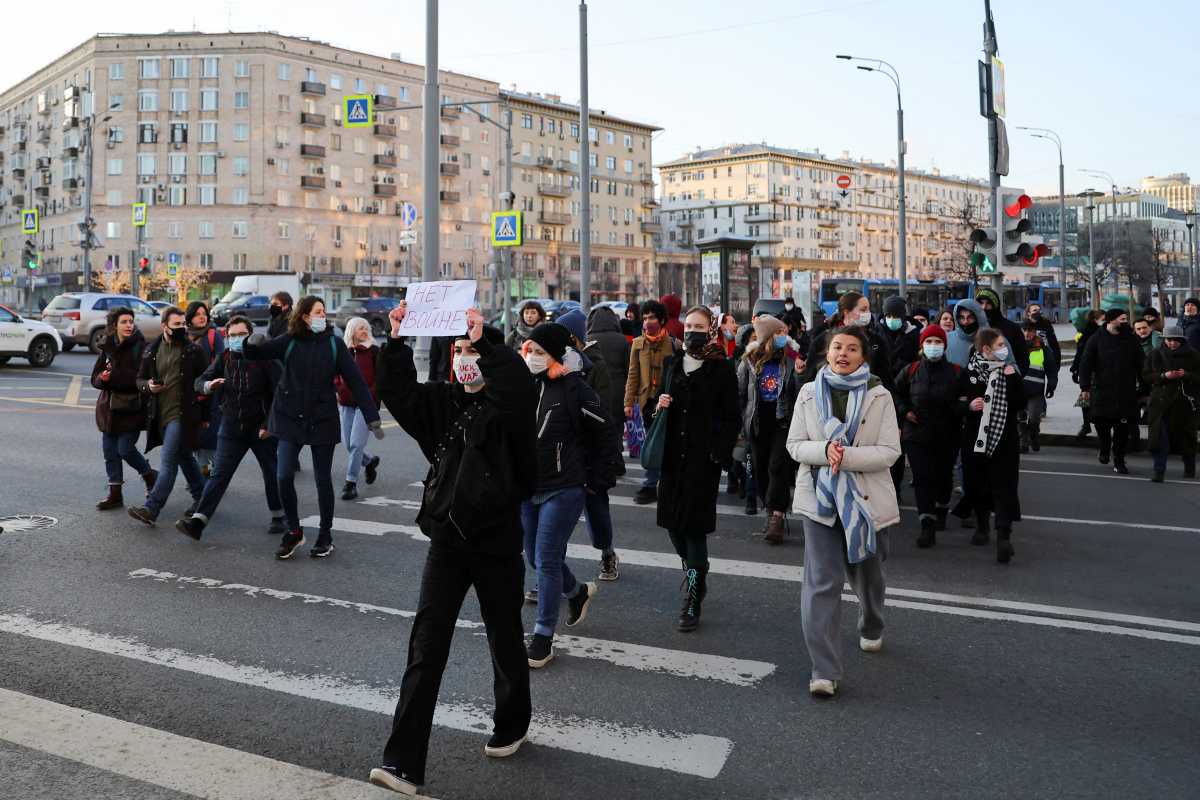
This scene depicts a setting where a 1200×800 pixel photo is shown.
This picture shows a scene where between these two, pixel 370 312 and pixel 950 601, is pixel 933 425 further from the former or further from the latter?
pixel 370 312

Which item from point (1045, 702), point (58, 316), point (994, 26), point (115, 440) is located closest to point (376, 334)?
point (58, 316)

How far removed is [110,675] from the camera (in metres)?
5.34

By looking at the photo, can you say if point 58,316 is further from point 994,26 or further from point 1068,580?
point 1068,580

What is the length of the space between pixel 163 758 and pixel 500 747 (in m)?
1.30

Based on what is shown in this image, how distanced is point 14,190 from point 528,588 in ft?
358

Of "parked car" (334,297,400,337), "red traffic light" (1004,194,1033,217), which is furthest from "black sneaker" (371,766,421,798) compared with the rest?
"parked car" (334,297,400,337)

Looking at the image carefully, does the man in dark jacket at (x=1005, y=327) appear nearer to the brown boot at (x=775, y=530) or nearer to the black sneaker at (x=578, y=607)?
the brown boot at (x=775, y=530)

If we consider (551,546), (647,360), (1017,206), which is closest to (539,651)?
(551,546)

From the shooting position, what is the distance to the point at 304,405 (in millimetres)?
7887

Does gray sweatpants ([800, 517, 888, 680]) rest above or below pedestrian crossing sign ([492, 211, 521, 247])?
below

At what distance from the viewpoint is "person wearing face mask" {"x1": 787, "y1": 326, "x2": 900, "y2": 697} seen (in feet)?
16.9

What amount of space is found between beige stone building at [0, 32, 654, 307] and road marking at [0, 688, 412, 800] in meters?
79.4

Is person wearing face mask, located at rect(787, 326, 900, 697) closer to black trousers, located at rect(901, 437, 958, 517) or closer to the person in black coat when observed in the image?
the person in black coat

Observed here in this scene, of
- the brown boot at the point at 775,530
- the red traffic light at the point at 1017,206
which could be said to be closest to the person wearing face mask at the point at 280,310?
the brown boot at the point at 775,530
